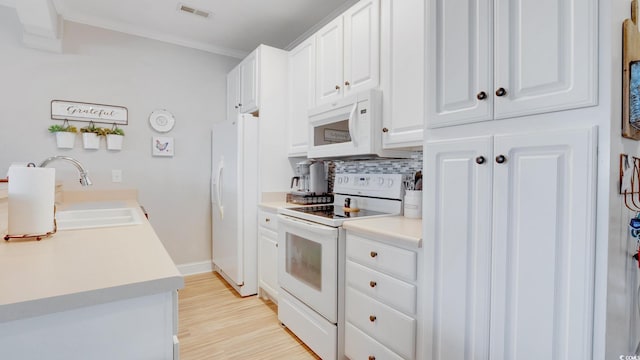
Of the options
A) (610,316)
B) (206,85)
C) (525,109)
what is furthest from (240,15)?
(610,316)

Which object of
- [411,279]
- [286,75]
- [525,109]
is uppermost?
[286,75]

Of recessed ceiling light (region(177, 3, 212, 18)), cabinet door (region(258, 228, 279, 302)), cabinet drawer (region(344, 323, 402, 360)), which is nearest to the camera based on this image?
cabinet drawer (region(344, 323, 402, 360))

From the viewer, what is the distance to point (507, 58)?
1073 millimetres

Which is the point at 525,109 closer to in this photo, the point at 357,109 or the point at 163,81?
the point at 357,109

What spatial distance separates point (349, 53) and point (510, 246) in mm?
1637

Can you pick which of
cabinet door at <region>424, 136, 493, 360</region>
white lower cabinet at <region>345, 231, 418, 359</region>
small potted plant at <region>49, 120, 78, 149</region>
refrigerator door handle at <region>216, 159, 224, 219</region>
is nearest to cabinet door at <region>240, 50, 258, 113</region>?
refrigerator door handle at <region>216, 159, 224, 219</region>

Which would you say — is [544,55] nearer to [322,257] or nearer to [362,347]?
[322,257]

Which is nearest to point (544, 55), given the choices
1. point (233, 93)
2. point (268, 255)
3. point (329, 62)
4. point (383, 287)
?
point (383, 287)

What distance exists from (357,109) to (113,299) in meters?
1.67

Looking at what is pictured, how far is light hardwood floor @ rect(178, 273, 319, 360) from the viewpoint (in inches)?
78.8

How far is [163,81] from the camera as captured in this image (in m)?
3.25

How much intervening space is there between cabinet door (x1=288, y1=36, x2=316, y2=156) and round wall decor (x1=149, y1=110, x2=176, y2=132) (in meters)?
1.34

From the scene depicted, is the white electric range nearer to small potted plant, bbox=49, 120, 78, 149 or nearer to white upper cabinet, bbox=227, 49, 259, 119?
white upper cabinet, bbox=227, 49, 259, 119

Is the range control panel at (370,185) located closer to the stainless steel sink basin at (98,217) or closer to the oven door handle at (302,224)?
the oven door handle at (302,224)
